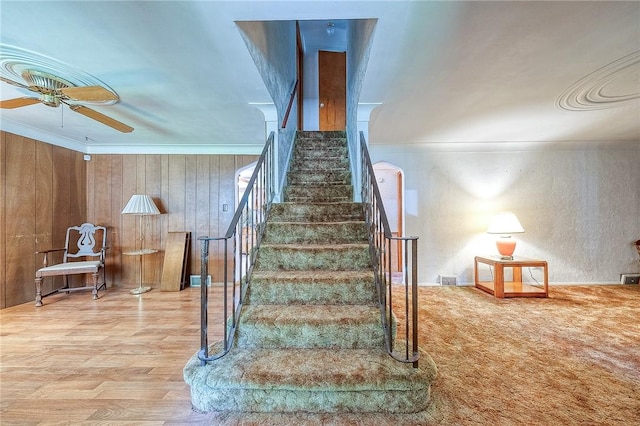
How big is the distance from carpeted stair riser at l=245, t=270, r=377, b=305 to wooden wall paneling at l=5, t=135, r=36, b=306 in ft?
12.2

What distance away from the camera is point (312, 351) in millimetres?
1890

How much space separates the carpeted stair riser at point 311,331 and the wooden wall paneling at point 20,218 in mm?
3827

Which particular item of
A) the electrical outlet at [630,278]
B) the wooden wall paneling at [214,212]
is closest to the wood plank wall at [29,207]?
the wooden wall paneling at [214,212]

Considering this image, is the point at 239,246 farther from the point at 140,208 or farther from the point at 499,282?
the point at 499,282

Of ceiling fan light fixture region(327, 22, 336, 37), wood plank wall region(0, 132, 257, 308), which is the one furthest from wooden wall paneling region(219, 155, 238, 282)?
ceiling fan light fixture region(327, 22, 336, 37)

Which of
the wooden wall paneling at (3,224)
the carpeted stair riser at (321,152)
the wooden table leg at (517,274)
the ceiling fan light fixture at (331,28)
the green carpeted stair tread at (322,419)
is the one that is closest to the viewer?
the green carpeted stair tread at (322,419)

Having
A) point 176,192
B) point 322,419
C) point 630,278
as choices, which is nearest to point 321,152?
point 176,192

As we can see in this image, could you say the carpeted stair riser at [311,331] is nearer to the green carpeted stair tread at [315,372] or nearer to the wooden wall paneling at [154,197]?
the green carpeted stair tread at [315,372]

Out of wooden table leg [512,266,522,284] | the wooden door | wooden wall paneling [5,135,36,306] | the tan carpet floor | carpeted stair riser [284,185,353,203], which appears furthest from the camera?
the wooden door

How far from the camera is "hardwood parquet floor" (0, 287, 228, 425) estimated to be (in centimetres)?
167

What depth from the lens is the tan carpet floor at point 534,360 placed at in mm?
1661

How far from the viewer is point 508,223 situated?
4.26 m

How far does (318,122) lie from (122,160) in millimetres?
3751

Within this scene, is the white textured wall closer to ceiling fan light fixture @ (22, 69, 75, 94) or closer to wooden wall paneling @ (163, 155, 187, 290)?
wooden wall paneling @ (163, 155, 187, 290)
